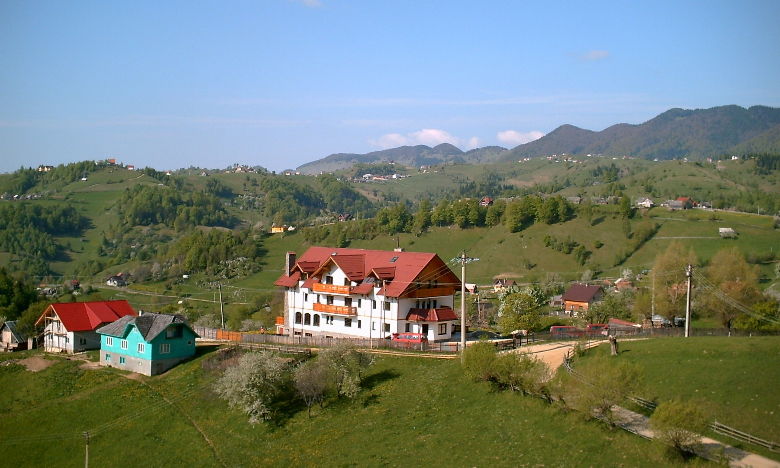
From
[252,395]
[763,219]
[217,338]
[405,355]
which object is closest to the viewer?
[252,395]

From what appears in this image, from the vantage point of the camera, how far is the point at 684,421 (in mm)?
26250

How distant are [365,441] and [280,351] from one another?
17.7 m

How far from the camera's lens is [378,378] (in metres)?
46.9

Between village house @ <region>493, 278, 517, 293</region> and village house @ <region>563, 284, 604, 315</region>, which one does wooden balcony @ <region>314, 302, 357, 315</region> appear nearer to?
village house @ <region>563, 284, 604, 315</region>

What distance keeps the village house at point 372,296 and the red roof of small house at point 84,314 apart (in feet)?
58.6

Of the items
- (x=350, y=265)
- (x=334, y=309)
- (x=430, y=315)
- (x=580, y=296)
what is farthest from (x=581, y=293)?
(x=334, y=309)

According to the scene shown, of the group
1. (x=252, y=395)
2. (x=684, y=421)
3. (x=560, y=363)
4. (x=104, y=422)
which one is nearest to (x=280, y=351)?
(x=252, y=395)

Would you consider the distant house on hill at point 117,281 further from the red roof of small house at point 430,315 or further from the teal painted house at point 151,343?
the red roof of small house at point 430,315

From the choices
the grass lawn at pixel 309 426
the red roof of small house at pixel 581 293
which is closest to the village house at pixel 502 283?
the red roof of small house at pixel 581 293

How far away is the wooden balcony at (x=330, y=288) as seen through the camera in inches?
2373

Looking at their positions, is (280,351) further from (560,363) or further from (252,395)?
(560,363)

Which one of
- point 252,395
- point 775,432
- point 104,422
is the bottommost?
point 104,422

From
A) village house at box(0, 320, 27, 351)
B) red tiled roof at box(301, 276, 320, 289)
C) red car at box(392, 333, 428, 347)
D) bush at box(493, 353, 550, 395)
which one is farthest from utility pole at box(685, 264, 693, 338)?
village house at box(0, 320, 27, 351)

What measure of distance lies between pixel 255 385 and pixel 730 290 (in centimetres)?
3799
